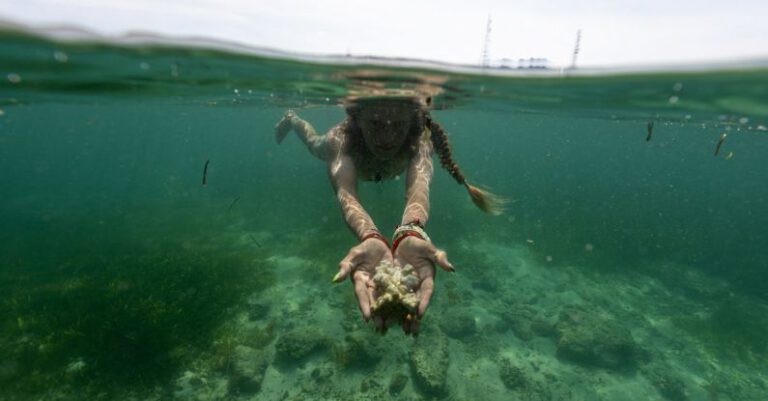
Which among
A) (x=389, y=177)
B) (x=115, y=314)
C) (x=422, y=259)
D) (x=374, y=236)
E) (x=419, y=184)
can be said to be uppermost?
(x=419, y=184)

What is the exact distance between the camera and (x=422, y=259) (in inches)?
151

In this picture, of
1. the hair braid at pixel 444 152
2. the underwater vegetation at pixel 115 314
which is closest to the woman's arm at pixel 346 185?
the hair braid at pixel 444 152

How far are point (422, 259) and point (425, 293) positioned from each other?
47cm

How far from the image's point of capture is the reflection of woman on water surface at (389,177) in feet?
11.7

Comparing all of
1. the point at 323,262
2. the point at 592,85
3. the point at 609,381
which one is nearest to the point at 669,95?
the point at 592,85

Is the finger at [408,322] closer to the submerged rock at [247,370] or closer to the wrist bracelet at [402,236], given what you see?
the wrist bracelet at [402,236]

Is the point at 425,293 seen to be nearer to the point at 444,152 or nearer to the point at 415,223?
the point at 415,223

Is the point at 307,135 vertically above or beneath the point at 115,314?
above

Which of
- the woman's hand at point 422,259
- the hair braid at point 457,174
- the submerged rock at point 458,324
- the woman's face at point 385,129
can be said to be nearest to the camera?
the woman's hand at point 422,259

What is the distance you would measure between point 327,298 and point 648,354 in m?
10.8

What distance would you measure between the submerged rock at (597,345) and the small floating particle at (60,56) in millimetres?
16000

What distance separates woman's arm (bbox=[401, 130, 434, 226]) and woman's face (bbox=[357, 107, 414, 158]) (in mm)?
408

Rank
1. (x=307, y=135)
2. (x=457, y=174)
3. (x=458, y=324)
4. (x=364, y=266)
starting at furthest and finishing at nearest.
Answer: (x=458, y=324)
(x=307, y=135)
(x=457, y=174)
(x=364, y=266)

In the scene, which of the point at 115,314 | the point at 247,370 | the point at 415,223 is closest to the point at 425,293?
the point at 415,223
